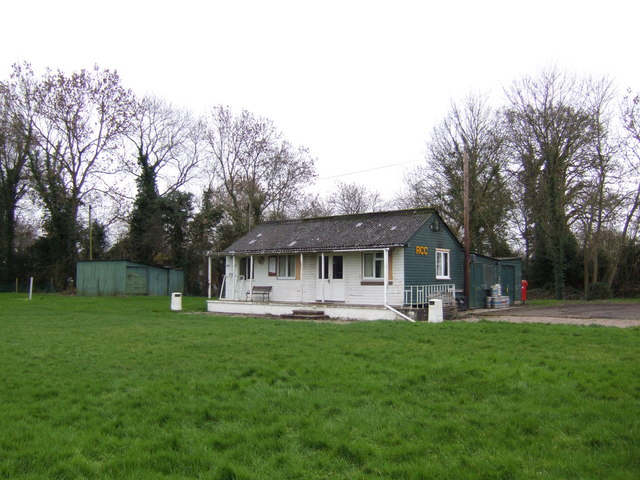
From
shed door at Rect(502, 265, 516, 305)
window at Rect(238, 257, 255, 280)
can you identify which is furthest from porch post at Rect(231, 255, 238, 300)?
shed door at Rect(502, 265, 516, 305)

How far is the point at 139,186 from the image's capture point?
128 feet

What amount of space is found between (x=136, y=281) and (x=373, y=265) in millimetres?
20281

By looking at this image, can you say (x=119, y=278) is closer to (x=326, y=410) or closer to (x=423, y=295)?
(x=423, y=295)

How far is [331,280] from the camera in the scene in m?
21.9

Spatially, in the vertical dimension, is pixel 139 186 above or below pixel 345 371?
above

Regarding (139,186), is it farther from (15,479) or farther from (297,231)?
(15,479)

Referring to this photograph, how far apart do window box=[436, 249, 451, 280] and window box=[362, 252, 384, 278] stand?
108 inches

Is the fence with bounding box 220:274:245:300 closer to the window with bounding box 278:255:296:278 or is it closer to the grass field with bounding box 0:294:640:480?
the window with bounding box 278:255:296:278

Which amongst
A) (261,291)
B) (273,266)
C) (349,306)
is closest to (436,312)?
(349,306)

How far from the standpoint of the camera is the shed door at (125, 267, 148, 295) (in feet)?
115

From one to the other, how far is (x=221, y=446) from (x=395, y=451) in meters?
1.59

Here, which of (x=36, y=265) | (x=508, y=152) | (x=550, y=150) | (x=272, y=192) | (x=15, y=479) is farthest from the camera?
(x=36, y=265)

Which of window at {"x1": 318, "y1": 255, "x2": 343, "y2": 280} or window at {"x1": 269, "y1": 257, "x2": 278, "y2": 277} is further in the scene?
window at {"x1": 269, "y1": 257, "x2": 278, "y2": 277}

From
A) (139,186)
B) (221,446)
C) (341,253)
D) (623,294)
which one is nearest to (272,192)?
(139,186)
